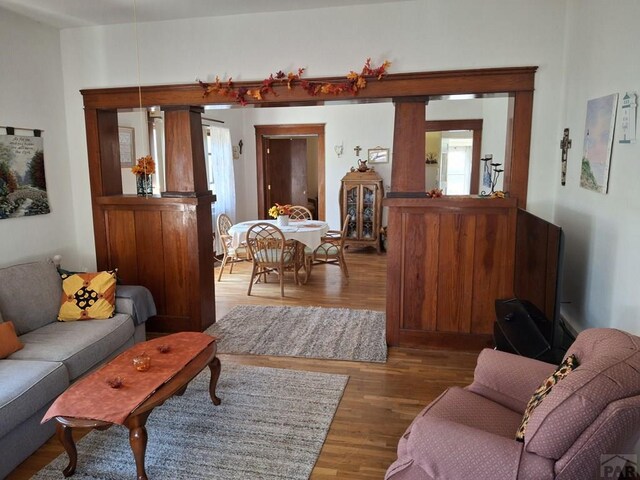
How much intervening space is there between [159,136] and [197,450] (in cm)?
440

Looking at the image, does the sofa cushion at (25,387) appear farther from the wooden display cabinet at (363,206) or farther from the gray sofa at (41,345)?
the wooden display cabinet at (363,206)


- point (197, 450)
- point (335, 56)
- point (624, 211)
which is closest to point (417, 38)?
point (335, 56)

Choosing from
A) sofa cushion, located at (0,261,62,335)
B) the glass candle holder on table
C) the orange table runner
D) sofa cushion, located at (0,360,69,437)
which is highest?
sofa cushion, located at (0,261,62,335)

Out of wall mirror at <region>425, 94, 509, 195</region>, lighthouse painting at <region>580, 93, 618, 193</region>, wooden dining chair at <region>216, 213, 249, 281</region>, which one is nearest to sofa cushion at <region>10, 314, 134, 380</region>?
wooden dining chair at <region>216, 213, 249, 281</region>

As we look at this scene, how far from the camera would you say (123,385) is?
2236 mm

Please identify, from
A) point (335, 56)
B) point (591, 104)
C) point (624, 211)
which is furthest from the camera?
point (335, 56)

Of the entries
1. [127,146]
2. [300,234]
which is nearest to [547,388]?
[300,234]

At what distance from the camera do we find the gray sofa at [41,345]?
2.29 meters

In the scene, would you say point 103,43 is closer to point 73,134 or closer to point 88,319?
point 73,134

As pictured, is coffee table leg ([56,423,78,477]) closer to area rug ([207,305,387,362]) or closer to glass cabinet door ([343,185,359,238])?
area rug ([207,305,387,362])

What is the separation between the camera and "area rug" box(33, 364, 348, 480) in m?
2.29

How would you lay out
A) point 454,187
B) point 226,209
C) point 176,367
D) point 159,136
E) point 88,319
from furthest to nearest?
point 454,187
point 226,209
point 159,136
point 88,319
point 176,367

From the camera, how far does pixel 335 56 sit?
360cm

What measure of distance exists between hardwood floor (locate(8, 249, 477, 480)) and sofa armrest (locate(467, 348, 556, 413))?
2.13ft
